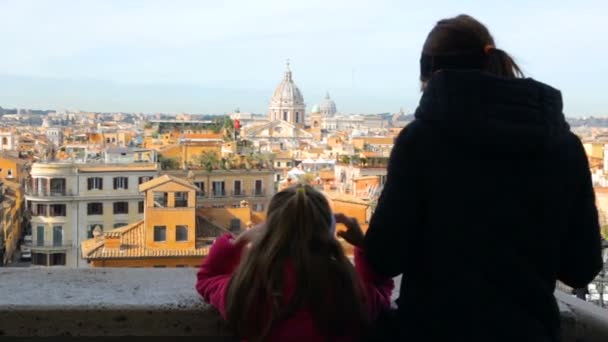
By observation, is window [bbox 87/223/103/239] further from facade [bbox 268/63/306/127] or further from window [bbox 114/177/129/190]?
facade [bbox 268/63/306/127]

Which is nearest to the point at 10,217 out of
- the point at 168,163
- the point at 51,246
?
the point at 168,163

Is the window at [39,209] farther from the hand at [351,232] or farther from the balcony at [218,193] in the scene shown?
the hand at [351,232]

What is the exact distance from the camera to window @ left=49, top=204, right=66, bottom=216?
68.6ft

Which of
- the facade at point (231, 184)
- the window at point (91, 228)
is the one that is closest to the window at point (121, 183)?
the window at point (91, 228)

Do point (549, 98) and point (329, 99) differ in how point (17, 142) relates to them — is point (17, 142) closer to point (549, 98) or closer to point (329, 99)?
point (549, 98)

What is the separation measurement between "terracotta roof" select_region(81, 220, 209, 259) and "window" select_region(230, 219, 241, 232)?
1761mm

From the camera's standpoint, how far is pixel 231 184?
24.2 meters

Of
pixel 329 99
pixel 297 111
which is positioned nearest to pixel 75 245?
pixel 297 111

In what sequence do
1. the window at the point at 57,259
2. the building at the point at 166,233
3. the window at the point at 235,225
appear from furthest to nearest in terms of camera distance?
1. the window at the point at 57,259
2. the window at the point at 235,225
3. the building at the point at 166,233

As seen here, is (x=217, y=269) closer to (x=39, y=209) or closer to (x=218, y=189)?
(x=39, y=209)

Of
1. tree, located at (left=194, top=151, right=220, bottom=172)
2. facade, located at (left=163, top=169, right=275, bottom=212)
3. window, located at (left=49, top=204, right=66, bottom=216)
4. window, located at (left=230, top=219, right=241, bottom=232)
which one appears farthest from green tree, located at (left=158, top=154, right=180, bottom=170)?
window, located at (left=230, top=219, right=241, bottom=232)

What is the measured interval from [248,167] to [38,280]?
22738 mm

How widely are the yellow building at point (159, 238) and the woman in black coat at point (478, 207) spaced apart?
12.8 meters

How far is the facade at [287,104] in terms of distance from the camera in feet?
306
